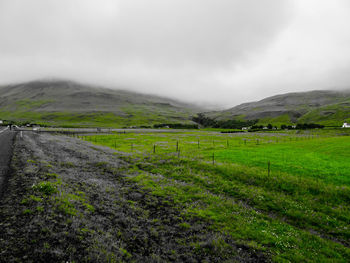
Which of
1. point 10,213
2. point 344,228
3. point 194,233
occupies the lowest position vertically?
point 344,228

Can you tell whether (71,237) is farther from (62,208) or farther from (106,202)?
(106,202)

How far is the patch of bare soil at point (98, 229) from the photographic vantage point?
29.9ft

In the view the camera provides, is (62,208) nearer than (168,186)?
Yes

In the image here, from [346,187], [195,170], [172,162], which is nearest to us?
[346,187]

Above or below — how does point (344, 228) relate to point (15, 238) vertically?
below

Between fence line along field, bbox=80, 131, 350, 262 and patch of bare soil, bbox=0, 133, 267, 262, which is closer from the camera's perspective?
patch of bare soil, bbox=0, 133, 267, 262

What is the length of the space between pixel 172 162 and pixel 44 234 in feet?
81.5

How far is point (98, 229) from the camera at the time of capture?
11234mm

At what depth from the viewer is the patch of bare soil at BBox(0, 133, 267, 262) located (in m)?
9.11

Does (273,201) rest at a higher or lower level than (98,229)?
lower

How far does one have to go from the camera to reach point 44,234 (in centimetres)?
992

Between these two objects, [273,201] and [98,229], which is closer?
[98,229]

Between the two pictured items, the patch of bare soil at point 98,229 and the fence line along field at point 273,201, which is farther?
the fence line along field at point 273,201

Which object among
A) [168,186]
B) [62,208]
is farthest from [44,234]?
[168,186]
